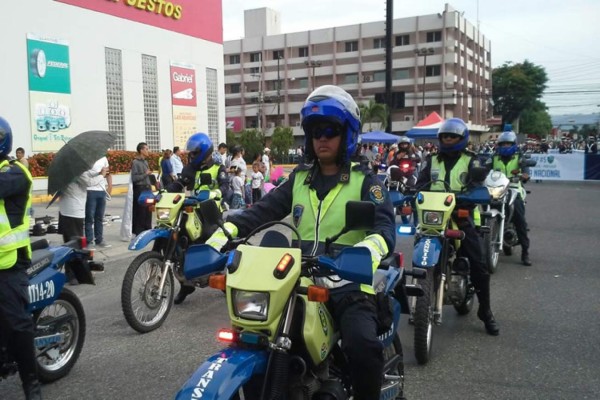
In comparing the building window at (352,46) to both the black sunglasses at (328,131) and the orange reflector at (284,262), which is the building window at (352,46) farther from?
the orange reflector at (284,262)

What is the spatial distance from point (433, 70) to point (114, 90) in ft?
170

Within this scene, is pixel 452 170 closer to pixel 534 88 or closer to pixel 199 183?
pixel 199 183

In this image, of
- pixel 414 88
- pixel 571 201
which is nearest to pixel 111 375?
pixel 571 201

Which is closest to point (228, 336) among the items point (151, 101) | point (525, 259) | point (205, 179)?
point (205, 179)

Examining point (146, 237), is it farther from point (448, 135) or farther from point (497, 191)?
point (497, 191)

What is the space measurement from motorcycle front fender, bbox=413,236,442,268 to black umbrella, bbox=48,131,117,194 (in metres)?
4.39

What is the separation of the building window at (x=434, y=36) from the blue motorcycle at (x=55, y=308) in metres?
69.7

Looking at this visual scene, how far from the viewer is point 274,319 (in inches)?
90.4

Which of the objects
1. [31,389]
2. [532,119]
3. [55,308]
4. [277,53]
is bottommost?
[31,389]

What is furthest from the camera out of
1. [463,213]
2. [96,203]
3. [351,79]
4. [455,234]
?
[351,79]

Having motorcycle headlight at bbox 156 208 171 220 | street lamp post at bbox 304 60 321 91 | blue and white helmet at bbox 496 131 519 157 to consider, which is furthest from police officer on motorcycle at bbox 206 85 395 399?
street lamp post at bbox 304 60 321 91

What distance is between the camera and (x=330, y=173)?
10.5 ft

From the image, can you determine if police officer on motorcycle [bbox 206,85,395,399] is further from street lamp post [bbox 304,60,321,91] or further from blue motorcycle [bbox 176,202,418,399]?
street lamp post [bbox 304,60,321,91]

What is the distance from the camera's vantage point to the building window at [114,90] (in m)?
24.7
